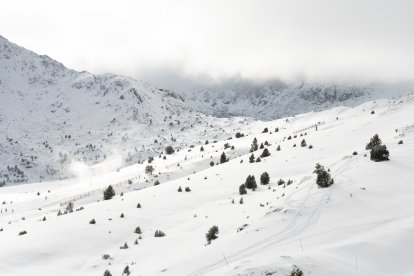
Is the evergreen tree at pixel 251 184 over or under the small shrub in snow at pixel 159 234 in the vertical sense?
over

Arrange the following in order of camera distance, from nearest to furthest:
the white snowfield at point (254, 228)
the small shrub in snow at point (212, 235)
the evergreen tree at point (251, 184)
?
the white snowfield at point (254, 228), the small shrub in snow at point (212, 235), the evergreen tree at point (251, 184)

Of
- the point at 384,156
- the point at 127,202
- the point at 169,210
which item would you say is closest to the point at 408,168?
the point at 384,156

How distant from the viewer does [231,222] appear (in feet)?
75.7

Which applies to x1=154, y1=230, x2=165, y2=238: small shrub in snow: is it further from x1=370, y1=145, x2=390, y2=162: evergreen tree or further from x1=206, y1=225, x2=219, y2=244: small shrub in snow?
x1=370, y1=145, x2=390, y2=162: evergreen tree

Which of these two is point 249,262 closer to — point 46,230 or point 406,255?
point 406,255

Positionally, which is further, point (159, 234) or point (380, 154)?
point (380, 154)

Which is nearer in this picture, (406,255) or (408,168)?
(406,255)

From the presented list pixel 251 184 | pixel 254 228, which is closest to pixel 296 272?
Answer: pixel 254 228

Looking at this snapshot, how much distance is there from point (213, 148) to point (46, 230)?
5226cm

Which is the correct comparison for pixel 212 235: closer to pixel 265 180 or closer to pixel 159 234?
pixel 159 234

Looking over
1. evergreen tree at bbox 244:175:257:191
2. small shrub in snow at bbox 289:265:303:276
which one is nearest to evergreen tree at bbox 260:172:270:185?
evergreen tree at bbox 244:175:257:191

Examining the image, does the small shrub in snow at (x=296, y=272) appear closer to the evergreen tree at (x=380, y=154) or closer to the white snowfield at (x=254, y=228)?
the white snowfield at (x=254, y=228)

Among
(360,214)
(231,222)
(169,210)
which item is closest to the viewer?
(360,214)

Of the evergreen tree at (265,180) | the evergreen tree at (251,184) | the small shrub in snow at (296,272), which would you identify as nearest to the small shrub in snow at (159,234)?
the evergreen tree at (251,184)
